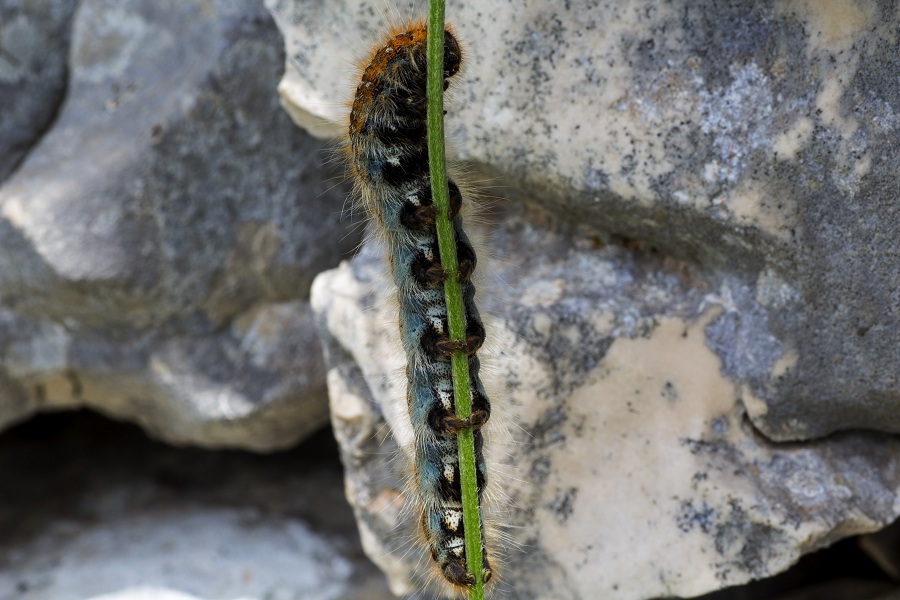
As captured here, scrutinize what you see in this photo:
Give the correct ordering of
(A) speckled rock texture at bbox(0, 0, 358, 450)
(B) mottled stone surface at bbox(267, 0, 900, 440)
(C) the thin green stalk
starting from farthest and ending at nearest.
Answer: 1. (A) speckled rock texture at bbox(0, 0, 358, 450)
2. (B) mottled stone surface at bbox(267, 0, 900, 440)
3. (C) the thin green stalk

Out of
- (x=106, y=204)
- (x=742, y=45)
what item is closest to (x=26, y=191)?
(x=106, y=204)

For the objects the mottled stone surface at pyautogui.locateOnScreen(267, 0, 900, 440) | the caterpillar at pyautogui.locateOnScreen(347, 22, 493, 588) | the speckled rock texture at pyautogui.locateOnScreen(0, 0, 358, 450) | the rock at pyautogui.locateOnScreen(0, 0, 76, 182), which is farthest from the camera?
the rock at pyautogui.locateOnScreen(0, 0, 76, 182)

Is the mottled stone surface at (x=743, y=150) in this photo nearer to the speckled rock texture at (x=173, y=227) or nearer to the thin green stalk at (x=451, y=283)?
the thin green stalk at (x=451, y=283)

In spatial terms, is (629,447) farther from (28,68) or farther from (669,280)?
(28,68)

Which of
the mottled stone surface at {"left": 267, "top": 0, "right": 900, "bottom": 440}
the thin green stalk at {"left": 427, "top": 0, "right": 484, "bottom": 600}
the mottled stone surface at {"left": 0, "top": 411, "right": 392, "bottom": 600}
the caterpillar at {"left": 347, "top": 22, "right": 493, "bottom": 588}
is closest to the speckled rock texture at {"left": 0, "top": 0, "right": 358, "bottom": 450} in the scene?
the mottled stone surface at {"left": 0, "top": 411, "right": 392, "bottom": 600}

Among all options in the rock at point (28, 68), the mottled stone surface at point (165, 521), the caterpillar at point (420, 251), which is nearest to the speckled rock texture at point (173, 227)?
the rock at point (28, 68)

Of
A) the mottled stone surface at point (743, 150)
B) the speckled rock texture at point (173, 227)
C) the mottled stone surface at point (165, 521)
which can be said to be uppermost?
the mottled stone surface at point (743, 150)

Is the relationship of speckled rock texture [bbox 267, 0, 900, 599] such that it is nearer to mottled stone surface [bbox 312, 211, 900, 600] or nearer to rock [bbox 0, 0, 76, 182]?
mottled stone surface [bbox 312, 211, 900, 600]
